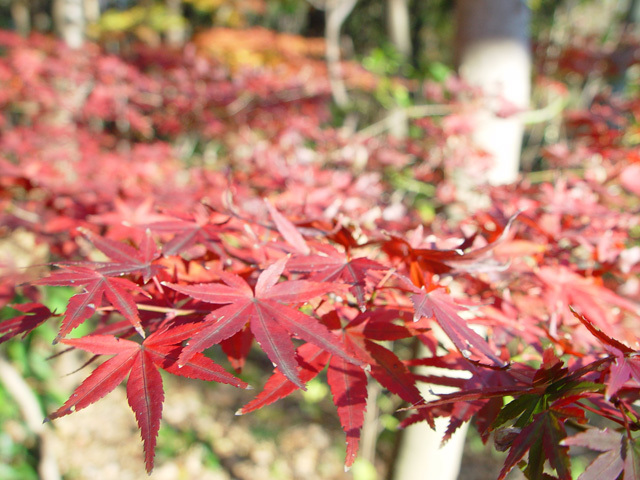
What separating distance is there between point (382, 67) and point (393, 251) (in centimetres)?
306

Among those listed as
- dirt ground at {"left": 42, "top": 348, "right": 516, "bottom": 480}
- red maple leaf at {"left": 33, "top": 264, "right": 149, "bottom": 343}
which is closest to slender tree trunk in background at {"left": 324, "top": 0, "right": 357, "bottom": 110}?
dirt ground at {"left": 42, "top": 348, "right": 516, "bottom": 480}

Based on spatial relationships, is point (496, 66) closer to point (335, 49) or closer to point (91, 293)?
point (91, 293)

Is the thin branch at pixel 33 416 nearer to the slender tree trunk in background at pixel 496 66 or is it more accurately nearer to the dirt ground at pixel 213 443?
the dirt ground at pixel 213 443

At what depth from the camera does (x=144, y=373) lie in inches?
23.2

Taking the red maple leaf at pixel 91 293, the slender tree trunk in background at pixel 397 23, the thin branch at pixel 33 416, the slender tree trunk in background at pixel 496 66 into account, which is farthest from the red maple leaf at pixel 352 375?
Result: the slender tree trunk in background at pixel 397 23

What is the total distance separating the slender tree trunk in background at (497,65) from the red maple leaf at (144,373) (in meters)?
1.74

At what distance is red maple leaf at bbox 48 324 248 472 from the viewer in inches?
21.2

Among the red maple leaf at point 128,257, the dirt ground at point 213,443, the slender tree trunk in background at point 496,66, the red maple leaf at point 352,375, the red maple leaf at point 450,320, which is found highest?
the slender tree trunk in background at point 496,66

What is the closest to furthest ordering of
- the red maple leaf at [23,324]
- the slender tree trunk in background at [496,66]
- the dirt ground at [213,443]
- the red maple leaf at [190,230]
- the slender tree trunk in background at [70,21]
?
the red maple leaf at [23,324], the red maple leaf at [190,230], the slender tree trunk in background at [496,66], the dirt ground at [213,443], the slender tree trunk in background at [70,21]

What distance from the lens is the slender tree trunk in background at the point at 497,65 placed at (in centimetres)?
202

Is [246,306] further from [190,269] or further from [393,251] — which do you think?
[393,251]

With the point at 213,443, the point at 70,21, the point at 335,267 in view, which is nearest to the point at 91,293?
the point at 335,267

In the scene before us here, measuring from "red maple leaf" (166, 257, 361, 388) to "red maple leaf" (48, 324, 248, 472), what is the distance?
37 millimetres

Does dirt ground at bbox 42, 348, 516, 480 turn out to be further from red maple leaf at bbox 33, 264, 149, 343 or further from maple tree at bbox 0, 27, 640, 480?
red maple leaf at bbox 33, 264, 149, 343
